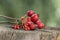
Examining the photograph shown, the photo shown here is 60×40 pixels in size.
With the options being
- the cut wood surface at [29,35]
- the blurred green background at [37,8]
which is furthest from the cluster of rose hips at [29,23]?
the blurred green background at [37,8]

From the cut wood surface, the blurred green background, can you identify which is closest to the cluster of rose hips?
the cut wood surface

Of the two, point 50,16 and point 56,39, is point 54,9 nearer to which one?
point 50,16

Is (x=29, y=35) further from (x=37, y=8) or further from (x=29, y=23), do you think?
(x=37, y=8)

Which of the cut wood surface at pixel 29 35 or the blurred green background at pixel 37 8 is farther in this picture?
the blurred green background at pixel 37 8

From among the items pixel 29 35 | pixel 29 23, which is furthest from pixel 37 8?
pixel 29 35

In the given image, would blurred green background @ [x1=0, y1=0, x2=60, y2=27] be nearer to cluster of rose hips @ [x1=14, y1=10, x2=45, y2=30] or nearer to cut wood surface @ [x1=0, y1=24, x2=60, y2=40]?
cluster of rose hips @ [x1=14, y1=10, x2=45, y2=30]

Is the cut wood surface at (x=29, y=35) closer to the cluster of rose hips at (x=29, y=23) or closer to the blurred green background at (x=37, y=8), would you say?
the cluster of rose hips at (x=29, y=23)

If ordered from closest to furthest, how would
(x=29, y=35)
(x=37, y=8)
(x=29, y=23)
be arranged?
1. (x=29, y=35)
2. (x=29, y=23)
3. (x=37, y=8)

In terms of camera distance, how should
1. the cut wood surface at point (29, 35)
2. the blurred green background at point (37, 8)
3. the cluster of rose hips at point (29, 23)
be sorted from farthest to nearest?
the blurred green background at point (37, 8)
the cluster of rose hips at point (29, 23)
the cut wood surface at point (29, 35)
